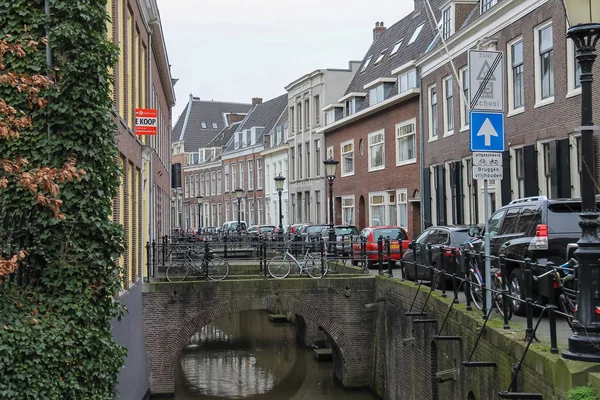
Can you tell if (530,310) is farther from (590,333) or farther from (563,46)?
(563,46)

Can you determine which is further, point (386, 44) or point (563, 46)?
point (386, 44)

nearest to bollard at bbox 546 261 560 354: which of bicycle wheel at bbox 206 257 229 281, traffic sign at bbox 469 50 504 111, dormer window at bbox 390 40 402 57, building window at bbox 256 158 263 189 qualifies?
traffic sign at bbox 469 50 504 111

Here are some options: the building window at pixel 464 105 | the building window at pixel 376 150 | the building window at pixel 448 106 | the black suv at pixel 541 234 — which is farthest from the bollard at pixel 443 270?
the building window at pixel 376 150

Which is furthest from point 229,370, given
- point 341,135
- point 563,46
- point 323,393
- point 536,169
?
point 341,135

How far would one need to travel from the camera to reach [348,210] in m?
43.2

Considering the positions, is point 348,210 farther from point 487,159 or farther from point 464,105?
point 487,159

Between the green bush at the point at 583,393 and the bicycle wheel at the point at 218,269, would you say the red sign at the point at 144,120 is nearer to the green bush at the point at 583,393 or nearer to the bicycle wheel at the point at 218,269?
the bicycle wheel at the point at 218,269

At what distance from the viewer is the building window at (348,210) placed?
139ft

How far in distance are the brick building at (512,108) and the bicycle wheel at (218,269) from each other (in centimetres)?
794

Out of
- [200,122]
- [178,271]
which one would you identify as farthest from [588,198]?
[200,122]

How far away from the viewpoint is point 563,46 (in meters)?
20.7

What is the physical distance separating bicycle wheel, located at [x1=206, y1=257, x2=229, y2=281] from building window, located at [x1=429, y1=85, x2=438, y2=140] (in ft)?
44.2

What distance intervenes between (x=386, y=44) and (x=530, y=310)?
114ft

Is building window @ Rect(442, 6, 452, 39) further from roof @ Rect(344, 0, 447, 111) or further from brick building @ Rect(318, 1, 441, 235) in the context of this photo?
brick building @ Rect(318, 1, 441, 235)
